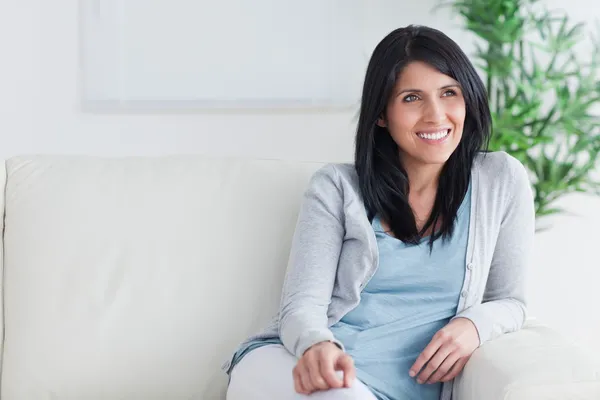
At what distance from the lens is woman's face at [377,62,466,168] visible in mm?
1606

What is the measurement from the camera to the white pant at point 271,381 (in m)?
1.32

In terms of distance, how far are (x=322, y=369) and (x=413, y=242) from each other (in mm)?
377

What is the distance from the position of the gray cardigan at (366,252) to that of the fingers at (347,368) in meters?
0.16

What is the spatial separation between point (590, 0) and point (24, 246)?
6.26 ft

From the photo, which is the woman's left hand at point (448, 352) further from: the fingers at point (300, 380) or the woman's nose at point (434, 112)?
the woman's nose at point (434, 112)

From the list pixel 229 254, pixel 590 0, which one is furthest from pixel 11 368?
pixel 590 0

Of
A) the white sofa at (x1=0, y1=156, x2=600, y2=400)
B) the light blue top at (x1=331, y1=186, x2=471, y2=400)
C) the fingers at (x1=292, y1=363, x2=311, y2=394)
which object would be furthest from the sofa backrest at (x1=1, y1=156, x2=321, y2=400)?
the fingers at (x1=292, y1=363, x2=311, y2=394)

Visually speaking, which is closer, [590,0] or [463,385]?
[463,385]

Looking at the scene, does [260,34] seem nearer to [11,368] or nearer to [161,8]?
[161,8]

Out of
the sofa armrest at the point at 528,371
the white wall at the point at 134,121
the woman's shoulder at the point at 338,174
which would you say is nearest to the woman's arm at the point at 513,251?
the sofa armrest at the point at 528,371

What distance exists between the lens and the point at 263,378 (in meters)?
1.45

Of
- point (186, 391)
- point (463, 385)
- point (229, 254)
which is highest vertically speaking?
point (229, 254)

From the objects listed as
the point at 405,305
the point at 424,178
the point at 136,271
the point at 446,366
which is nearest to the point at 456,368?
the point at 446,366

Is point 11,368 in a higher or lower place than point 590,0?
lower
